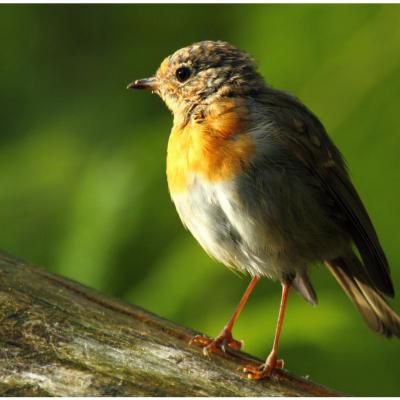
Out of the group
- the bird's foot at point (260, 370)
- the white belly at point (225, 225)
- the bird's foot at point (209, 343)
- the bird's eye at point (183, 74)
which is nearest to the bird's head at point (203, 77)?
the bird's eye at point (183, 74)

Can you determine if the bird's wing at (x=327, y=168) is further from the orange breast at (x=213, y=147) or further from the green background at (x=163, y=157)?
the green background at (x=163, y=157)

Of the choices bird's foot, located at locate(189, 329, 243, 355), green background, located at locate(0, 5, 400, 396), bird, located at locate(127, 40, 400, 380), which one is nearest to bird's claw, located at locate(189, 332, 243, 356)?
bird's foot, located at locate(189, 329, 243, 355)

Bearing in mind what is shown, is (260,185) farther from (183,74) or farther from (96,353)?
(96,353)

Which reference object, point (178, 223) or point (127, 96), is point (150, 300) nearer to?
point (178, 223)

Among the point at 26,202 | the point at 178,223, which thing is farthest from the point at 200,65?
the point at 26,202

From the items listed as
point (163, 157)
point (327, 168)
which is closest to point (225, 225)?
point (327, 168)
